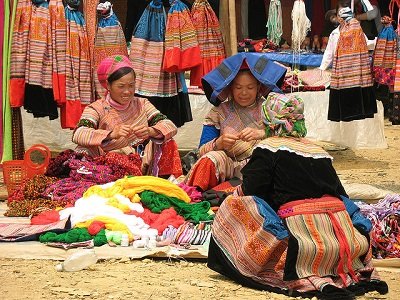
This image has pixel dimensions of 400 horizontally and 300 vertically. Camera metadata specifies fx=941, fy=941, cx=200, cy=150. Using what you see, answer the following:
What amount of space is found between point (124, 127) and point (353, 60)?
2487 millimetres

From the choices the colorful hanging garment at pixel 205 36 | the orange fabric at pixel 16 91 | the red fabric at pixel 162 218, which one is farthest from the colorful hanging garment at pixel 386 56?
the orange fabric at pixel 16 91

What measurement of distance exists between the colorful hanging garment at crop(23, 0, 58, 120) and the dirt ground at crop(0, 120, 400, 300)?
2585 millimetres

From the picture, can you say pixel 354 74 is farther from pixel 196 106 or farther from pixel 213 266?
pixel 213 266

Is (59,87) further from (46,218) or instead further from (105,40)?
(46,218)

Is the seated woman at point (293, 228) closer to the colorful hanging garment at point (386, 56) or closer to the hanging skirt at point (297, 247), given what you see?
the hanging skirt at point (297, 247)

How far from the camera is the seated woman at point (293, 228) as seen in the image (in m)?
4.72

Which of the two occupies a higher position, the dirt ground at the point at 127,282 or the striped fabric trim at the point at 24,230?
the striped fabric trim at the point at 24,230

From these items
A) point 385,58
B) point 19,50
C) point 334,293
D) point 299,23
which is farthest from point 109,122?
point 299,23

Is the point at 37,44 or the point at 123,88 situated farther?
the point at 37,44

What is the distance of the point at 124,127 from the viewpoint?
7.05 metres

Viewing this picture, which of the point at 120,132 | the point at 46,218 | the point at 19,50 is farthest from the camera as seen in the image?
the point at 19,50

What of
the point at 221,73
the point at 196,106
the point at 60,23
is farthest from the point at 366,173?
the point at 60,23

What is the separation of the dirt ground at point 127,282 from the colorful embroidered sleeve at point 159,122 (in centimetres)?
189

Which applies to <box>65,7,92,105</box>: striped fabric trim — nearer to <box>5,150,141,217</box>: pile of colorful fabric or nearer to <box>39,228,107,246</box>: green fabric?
<box>5,150,141,217</box>: pile of colorful fabric
